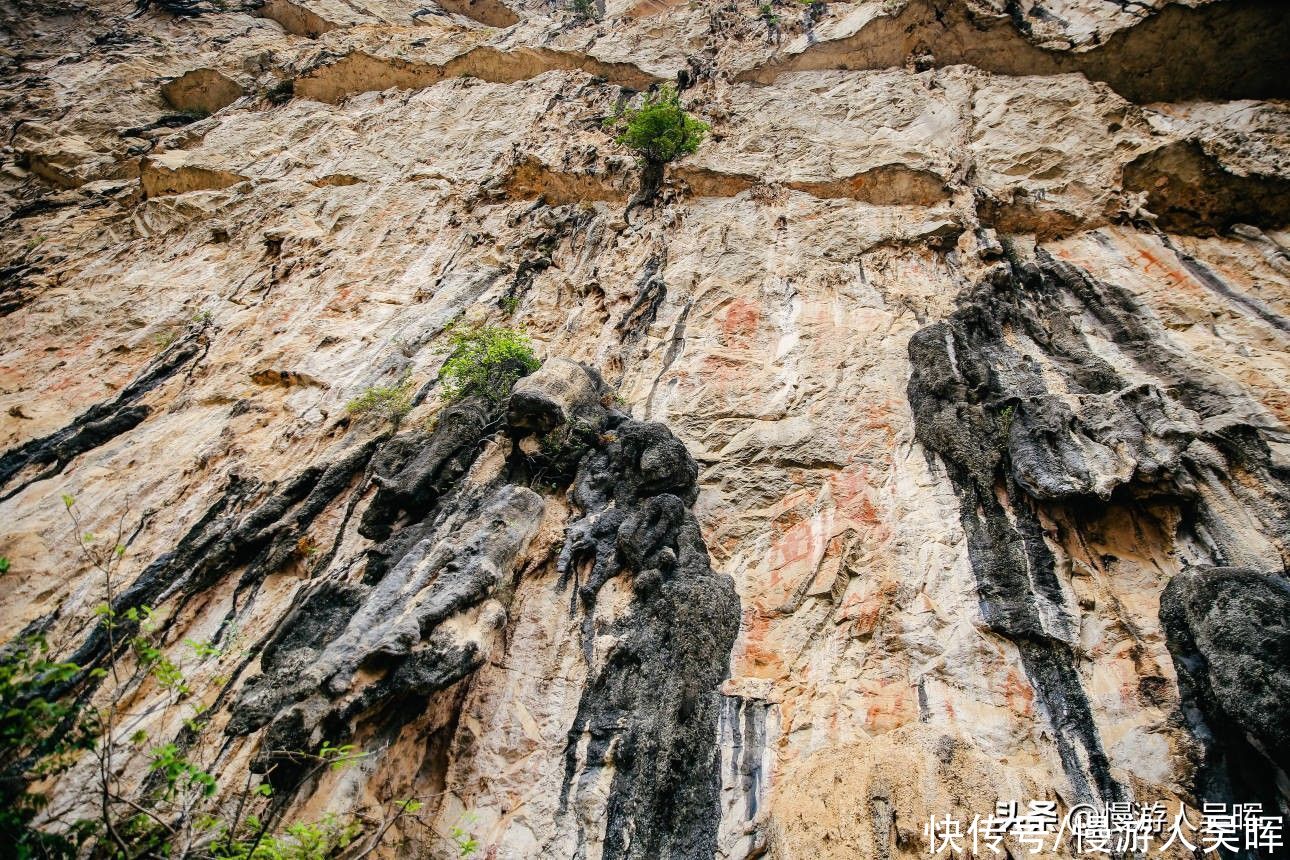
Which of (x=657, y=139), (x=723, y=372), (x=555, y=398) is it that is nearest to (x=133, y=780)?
(x=555, y=398)

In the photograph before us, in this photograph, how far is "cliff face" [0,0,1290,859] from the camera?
18.7ft

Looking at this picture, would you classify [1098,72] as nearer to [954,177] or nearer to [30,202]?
[954,177]

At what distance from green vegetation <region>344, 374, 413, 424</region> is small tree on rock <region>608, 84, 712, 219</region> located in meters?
7.11

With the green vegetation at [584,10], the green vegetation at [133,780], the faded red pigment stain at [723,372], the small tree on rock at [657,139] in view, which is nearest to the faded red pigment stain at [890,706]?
the green vegetation at [133,780]

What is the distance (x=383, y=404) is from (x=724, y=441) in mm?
5485

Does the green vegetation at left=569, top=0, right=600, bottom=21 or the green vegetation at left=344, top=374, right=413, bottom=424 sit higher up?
the green vegetation at left=569, top=0, right=600, bottom=21

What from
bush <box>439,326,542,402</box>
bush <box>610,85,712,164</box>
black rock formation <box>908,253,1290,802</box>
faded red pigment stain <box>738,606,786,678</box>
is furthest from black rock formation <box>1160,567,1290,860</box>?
bush <box>610,85,712,164</box>

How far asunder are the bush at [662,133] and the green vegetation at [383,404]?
8501 mm

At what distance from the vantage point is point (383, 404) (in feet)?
32.4

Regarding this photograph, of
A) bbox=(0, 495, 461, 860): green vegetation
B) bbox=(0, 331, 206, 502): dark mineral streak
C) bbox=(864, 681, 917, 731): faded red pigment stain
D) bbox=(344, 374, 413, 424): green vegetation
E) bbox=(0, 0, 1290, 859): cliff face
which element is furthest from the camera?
bbox=(344, 374, 413, 424): green vegetation

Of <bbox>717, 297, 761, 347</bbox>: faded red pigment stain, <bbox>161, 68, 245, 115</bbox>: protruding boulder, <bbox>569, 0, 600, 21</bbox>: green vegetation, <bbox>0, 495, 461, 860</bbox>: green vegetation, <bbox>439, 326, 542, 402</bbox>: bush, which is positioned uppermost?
<bbox>569, 0, 600, 21</bbox>: green vegetation

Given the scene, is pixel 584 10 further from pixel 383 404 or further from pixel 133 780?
pixel 133 780

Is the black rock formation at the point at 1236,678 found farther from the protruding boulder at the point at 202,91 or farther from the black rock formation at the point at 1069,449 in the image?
the protruding boulder at the point at 202,91

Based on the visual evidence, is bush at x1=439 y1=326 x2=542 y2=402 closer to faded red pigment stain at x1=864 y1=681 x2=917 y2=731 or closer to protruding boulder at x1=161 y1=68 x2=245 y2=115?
faded red pigment stain at x1=864 y1=681 x2=917 y2=731
